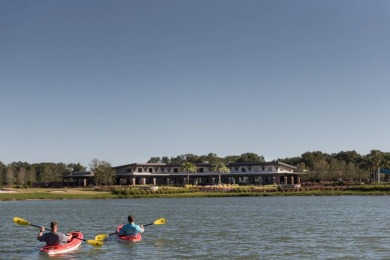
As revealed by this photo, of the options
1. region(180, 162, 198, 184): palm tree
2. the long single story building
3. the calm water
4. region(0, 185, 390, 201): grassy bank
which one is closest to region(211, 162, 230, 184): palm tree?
the long single story building

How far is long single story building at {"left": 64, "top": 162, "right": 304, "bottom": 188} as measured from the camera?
12769 centimetres

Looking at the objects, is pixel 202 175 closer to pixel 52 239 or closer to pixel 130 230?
pixel 130 230

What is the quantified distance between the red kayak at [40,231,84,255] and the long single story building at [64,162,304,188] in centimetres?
10264

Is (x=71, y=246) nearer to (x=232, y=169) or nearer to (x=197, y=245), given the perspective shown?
(x=197, y=245)

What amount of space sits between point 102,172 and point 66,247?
324 ft

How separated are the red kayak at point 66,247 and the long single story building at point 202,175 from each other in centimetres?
10264

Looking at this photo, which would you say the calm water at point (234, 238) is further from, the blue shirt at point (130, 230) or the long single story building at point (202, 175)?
the long single story building at point (202, 175)

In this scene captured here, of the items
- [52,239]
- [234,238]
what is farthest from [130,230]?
[234,238]

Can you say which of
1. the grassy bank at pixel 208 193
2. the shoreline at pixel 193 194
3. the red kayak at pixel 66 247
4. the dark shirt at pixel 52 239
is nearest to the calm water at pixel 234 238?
the red kayak at pixel 66 247

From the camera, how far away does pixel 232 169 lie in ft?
434

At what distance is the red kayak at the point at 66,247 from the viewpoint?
957 inches

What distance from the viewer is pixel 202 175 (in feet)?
439

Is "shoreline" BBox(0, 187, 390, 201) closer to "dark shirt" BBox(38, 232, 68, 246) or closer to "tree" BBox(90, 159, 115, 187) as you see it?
"tree" BBox(90, 159, 115, 187)

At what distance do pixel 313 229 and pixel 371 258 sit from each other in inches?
442
